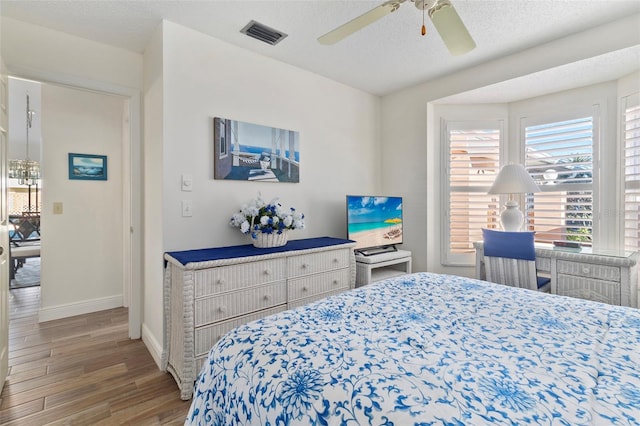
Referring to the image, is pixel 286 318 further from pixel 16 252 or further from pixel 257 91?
pixel 16 252

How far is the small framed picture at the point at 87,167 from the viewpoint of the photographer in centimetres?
332

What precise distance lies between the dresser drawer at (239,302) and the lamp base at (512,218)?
2.26 m

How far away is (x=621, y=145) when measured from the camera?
2709mm

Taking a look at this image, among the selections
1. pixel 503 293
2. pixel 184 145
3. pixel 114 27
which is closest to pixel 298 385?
pixel 503 293

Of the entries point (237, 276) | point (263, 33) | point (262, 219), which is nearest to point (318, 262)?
point (262, 219)

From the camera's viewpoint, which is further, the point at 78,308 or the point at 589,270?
the point at 78,308

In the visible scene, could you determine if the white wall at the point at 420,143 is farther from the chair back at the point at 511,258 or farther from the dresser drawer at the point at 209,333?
the dresser drawer at the point at 209,333

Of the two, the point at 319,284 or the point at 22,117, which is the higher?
the point at 22,117

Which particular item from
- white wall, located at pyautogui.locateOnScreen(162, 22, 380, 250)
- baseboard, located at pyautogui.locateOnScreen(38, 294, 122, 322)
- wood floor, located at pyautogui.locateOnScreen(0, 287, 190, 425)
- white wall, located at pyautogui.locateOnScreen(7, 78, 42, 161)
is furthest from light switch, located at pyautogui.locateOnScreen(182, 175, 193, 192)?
baseboard, located at pyautogui.locateOnScreen(38, 294, 122, 322)

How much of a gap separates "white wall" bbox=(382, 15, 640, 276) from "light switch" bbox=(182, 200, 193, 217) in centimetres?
239

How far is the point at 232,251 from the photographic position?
2.33 m

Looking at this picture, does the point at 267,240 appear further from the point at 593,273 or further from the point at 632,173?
the point at 632,173

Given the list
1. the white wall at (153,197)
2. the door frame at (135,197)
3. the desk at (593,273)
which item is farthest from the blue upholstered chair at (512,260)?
the door frame at (135,197)

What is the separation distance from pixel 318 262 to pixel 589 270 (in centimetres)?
214
